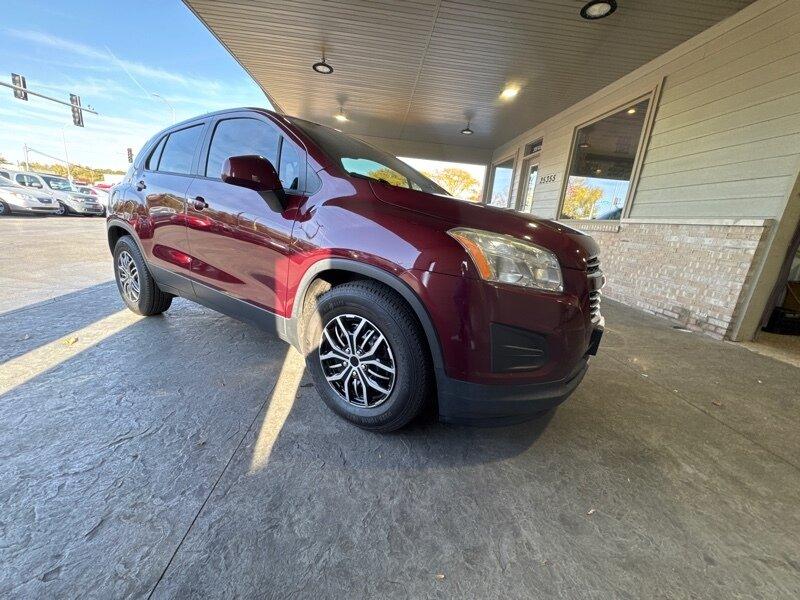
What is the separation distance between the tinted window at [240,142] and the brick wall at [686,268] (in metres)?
4.64

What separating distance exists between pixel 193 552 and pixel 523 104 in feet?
27.1

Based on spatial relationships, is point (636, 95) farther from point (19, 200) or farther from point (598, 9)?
point (19, 200)

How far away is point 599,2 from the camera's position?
3.73 meters

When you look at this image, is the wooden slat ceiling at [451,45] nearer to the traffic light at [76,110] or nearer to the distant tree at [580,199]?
the distant tree at [580,199]

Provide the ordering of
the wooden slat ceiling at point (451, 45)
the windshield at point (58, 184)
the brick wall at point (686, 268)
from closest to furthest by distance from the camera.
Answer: the brick wall at point (686, 268) → the wooden slat ceiling at point (451, 45) → the windshield at point (58, 184)

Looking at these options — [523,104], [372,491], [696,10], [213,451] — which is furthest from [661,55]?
[213,451]

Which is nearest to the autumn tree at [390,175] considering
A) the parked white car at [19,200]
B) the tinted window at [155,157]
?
the tinted window at [155,157]

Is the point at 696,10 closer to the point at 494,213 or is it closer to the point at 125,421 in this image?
the point at 494,213

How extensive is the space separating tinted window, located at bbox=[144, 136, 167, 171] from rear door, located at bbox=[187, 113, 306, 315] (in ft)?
2.49

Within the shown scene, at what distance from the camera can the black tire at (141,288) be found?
117 inches

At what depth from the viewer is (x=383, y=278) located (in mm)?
1578

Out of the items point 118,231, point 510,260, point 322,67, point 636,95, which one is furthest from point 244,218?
point 636,95

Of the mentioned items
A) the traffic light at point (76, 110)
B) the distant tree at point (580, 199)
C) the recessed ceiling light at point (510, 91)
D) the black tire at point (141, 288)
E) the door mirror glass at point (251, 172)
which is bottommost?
the black tire at point (141, 288)

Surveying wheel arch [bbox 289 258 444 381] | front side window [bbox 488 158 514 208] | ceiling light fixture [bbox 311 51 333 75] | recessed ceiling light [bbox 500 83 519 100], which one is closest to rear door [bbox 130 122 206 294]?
wheel arch [bbox 289 258 444 381]
